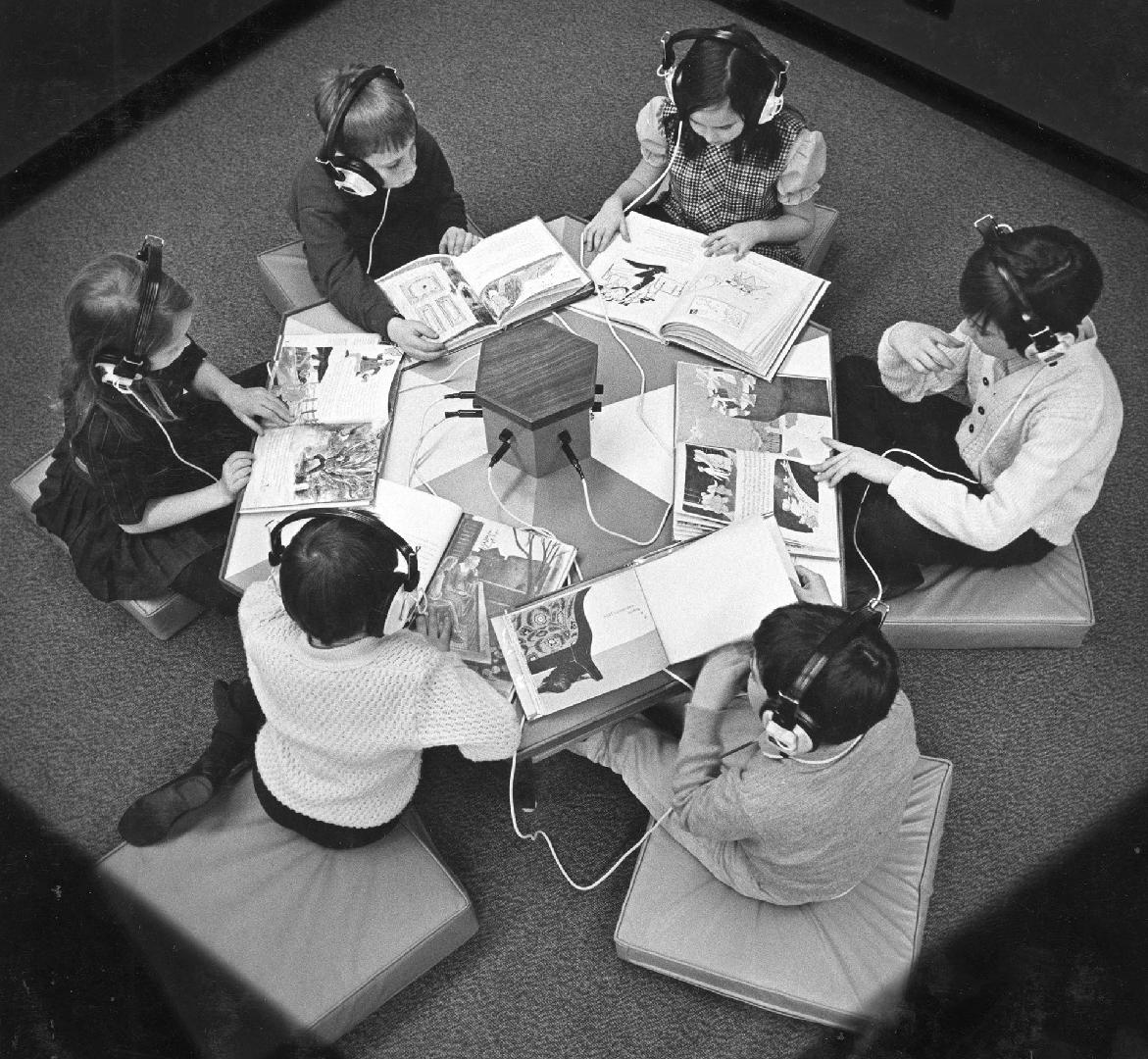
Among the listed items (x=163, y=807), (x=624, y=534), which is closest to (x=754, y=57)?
(x=624, y=534)

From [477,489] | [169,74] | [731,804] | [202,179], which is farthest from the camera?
[169,74]

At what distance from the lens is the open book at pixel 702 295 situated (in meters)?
1.86

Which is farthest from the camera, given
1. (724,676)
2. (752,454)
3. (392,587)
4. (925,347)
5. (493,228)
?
(493,228)

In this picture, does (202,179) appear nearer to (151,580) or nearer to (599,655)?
(151,580)

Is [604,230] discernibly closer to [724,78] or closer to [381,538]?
[724,78]

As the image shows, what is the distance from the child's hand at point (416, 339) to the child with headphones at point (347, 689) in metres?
0.52

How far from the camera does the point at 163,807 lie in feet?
5.50

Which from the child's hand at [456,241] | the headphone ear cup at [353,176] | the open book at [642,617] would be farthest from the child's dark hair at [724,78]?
the open book at [642,617]

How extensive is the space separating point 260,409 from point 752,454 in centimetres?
94

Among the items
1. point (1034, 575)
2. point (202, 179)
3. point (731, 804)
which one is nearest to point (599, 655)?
point (731, 804)

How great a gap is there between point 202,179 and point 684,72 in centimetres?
191

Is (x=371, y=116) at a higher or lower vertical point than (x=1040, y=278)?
lower

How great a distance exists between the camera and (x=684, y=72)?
192 centimetres

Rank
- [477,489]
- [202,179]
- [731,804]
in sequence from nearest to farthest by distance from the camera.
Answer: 1. [731,804]
2. [477,489]
3. [202,179]
